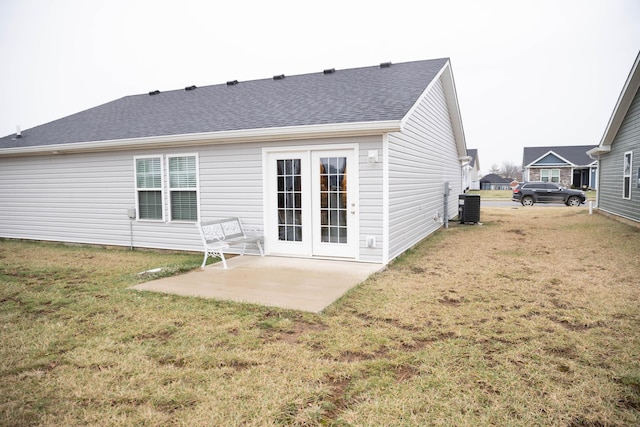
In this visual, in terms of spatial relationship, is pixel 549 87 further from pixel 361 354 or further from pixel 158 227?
pixel 361 354

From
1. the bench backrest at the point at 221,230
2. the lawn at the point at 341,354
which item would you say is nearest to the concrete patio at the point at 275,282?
the lawn at the point at 341,354

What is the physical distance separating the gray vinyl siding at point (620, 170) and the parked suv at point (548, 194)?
643 centimetres

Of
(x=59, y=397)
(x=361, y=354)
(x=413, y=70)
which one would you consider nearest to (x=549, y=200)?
(x=413, y=70)

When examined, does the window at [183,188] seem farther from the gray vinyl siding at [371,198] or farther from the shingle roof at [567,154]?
the shingle roof at [567,154]

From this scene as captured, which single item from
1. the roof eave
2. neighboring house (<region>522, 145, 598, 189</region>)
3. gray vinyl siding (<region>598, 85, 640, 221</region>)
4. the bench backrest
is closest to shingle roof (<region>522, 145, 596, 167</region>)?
neighboring house (<region>522, 145, 598, 189</region>)

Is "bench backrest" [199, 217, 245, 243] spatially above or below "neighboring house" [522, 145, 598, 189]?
below

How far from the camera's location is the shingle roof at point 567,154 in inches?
1508

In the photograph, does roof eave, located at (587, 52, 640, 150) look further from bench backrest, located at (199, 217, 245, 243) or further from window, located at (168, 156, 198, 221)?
window, located at (168, 156, 198, 221)

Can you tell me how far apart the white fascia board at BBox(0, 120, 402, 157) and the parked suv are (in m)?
20.1

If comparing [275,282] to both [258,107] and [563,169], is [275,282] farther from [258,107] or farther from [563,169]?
[563,169]

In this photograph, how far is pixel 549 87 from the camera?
31609mm

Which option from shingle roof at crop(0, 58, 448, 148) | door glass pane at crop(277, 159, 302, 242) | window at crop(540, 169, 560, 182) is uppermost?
shingle roof at crop(0, 58, 448, 148)

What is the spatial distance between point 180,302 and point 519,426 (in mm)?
4170

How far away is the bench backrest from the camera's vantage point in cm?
734
